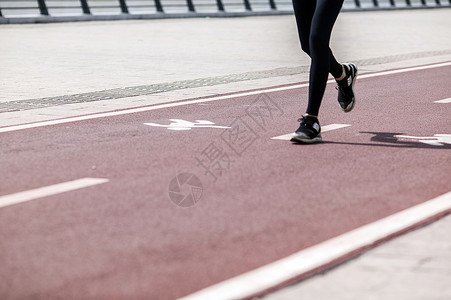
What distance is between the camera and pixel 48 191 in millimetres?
5312

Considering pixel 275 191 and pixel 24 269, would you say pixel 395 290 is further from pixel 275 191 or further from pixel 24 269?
pixel 275 191

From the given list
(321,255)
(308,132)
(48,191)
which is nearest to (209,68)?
(308,132)

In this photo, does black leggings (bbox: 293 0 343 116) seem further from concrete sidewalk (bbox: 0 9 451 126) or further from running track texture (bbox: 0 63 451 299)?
concrete sidewalk (bbox: 0 9 451 126)

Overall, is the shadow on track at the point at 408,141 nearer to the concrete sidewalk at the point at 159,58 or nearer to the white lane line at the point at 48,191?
the white lane line at the point at 48,191

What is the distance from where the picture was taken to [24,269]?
12.6 ft

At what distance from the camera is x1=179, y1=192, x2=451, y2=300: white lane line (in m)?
3.58

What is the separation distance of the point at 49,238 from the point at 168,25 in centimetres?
2091

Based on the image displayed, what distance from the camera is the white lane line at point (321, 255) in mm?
3578

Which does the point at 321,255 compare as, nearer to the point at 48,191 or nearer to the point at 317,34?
the point at 48,191

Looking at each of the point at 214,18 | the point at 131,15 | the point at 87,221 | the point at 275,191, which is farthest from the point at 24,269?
the point at 214,18

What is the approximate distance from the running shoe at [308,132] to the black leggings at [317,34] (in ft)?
0.26

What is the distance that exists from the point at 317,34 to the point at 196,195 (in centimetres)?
220

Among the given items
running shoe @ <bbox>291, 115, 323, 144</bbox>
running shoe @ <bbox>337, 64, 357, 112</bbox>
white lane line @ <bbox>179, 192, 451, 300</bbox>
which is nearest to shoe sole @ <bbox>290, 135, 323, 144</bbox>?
running shoe @ <bbox>291, 115, 323, 144</bbox>

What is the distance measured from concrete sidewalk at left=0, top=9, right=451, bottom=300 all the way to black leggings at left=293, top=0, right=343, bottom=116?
2508mm
